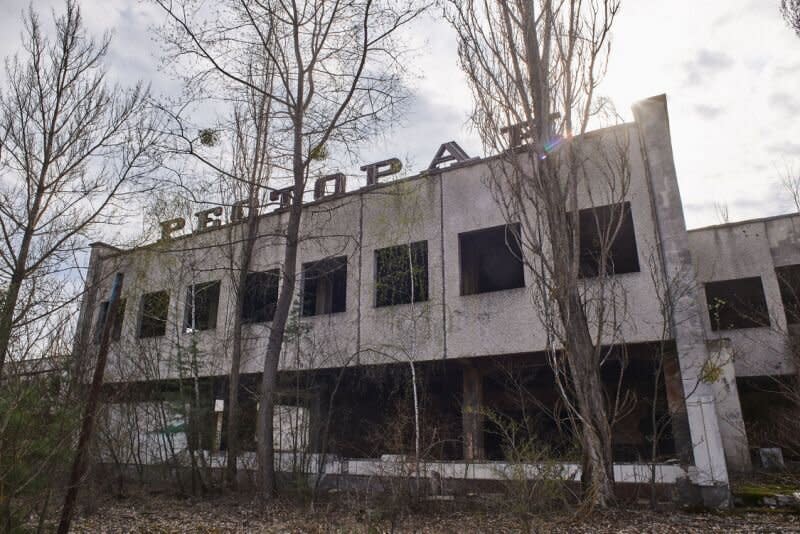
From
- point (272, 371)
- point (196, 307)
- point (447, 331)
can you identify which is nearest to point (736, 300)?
point (447, 331)

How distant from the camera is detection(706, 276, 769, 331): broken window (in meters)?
18.2

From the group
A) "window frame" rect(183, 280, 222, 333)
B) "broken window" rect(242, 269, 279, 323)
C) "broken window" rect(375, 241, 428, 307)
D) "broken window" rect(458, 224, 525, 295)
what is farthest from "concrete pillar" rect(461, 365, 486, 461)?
"window frame" rect(183, 280, 222, 333)

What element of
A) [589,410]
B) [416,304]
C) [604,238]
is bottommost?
[589,410]

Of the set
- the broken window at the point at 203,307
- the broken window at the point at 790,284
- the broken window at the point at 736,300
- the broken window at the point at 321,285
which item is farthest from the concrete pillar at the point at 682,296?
the broken window at the point at 203,307

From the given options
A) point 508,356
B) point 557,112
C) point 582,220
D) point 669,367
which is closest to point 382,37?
point 557,112

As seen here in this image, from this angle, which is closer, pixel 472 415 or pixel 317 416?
pixel 472 415

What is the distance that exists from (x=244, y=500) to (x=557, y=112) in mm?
10511

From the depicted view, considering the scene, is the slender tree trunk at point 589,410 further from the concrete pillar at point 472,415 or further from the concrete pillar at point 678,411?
the concrete pillar at point 472,415

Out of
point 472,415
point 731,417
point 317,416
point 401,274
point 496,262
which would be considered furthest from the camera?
point 496,262

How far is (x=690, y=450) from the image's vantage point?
11.2 m

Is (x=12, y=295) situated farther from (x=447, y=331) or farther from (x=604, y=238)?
(x=604, y=238)

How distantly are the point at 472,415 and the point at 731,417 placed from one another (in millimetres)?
6565

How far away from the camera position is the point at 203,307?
18891 millimetres

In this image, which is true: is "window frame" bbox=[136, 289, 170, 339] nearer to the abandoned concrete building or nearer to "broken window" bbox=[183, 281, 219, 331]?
the abandoned concrete building
